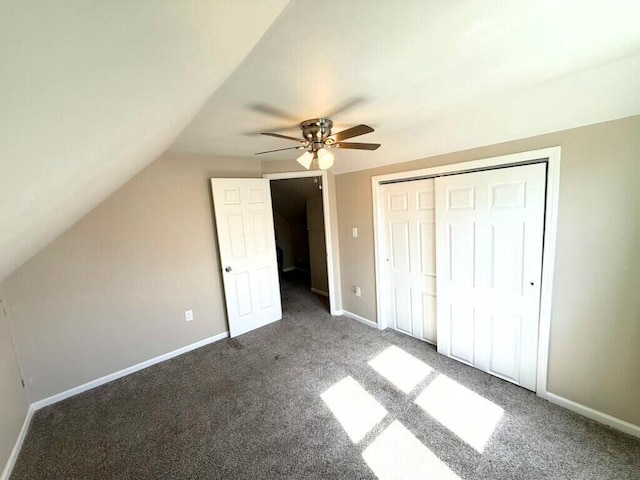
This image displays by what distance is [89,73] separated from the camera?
22.0 inches

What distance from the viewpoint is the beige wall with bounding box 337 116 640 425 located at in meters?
1.55

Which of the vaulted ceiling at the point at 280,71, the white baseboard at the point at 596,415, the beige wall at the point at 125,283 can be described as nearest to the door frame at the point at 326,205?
the beige wall at the point at 125,283

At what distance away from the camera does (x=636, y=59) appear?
4.30ft

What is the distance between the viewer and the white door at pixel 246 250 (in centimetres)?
303

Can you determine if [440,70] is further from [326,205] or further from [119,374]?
[119,374]

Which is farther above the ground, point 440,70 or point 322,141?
point 440,70

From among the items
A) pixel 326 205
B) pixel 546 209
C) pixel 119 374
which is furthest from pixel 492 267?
pixel 119 374

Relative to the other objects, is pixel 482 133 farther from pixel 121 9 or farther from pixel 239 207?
pixel 239 207

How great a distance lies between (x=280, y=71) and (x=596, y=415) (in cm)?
284

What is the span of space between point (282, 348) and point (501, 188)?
2.50 meters

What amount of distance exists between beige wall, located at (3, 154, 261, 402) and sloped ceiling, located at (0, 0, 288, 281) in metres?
1.37

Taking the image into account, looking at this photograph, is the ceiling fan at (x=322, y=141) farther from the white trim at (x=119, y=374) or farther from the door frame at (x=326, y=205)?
the white trim at (x=119, y=374)

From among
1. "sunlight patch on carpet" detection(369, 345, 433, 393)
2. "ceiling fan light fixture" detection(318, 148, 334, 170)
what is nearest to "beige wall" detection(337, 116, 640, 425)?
"sunlight patch on carpet" detection(369, 345, 433, 393)

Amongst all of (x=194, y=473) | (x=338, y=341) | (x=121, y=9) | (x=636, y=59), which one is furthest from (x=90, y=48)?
(x=338, y=341)
